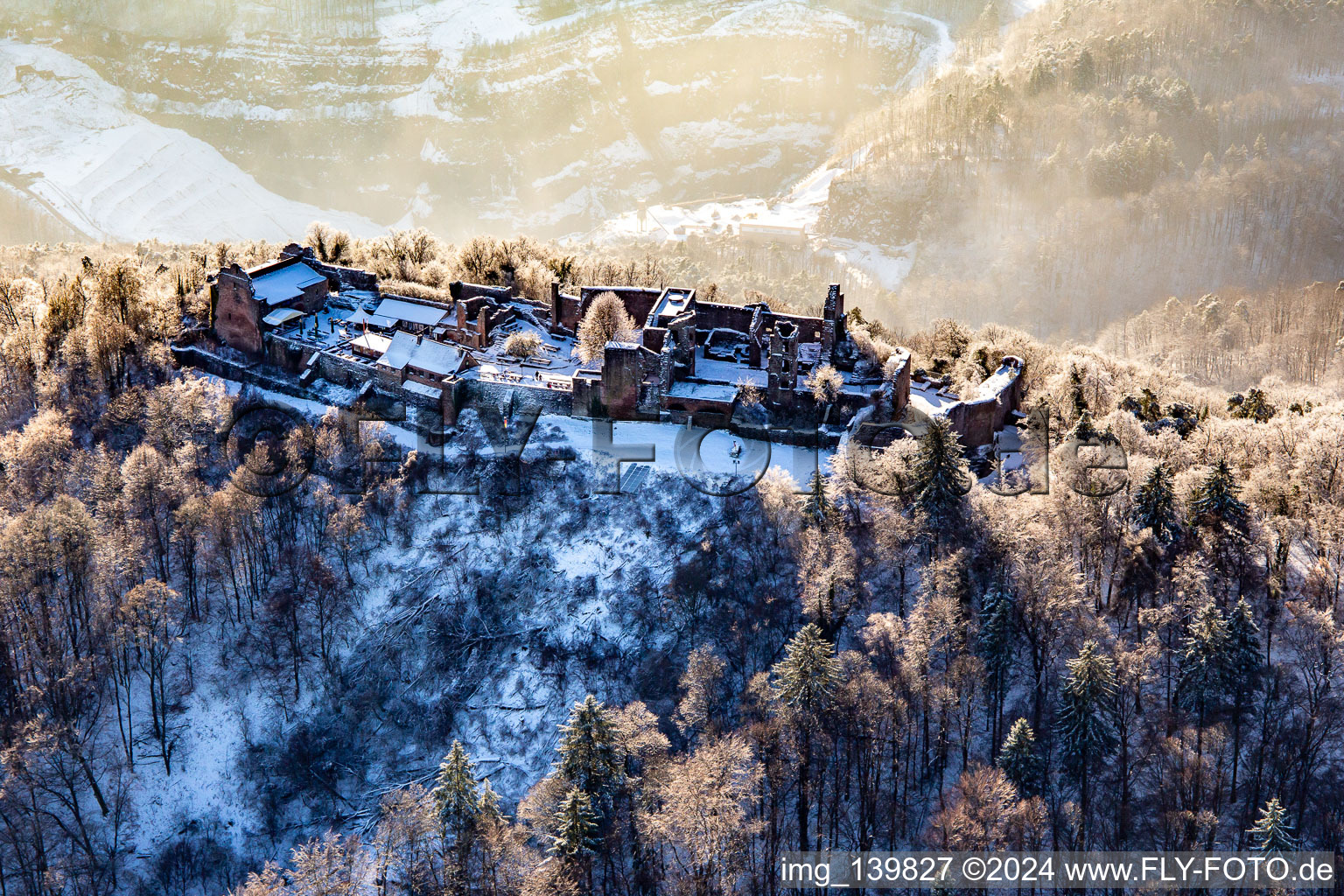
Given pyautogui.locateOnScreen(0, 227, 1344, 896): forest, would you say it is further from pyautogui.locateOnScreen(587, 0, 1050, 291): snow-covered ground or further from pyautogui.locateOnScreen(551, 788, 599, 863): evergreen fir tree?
pyautogui.locateOnScreen(587, 0, 1050, 291): snow-covered ground

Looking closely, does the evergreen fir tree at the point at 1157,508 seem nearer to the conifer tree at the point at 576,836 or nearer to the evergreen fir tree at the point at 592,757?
the evergreen fir tree at the point at 592,757

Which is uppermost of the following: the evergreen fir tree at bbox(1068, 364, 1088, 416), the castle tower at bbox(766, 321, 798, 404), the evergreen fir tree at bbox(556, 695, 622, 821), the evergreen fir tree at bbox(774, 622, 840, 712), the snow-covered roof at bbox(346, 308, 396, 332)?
the snow-covered roof at bbox(346, 308, 396, 332)

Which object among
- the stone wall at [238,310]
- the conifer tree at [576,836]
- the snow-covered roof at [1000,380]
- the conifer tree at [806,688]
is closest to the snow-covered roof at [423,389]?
the stone wall at [238,310]

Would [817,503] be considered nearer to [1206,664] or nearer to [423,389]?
[1206,664]

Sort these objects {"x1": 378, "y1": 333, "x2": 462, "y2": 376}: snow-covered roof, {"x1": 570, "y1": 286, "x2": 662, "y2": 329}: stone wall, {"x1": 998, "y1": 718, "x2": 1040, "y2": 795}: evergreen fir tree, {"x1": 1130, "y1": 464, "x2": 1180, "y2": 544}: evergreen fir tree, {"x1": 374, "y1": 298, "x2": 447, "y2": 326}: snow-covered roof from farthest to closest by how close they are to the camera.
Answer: {"x1": 374, "y1": 298, "x2": 447, "y2": 326}: snow-covered roof
{"x1": 570, "y1": 286, "x2": 662, "y2": 329}: stone wall
{"x1": 378, "y1": 333, "x2": 462, "y2": 376}: snow-covered roof
{"x1": 1130, "y1": 464, "x2": 1180, "y2": 544}: evergreen fir tree
{"x1": 998, "y1": 718, "x2": 1040, "y2": 795}: evergreen fir tree

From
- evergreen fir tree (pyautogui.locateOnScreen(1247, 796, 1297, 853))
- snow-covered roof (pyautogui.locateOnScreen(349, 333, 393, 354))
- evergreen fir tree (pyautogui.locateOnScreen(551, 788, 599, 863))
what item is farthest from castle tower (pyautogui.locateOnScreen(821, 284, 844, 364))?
evergreen fir tree (pyautogui.locateOnScreen(1247, 796, 1297, 853))

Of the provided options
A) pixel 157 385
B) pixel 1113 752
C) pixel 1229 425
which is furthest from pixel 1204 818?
pixel 157 385
